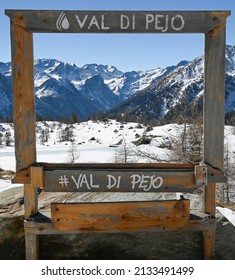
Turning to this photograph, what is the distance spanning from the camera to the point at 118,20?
432 cm

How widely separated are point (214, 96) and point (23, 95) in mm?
2462

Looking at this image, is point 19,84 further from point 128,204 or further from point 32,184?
point 128,204

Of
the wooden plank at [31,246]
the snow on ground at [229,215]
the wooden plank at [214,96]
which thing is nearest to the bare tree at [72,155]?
the snow on ground at [229,215]

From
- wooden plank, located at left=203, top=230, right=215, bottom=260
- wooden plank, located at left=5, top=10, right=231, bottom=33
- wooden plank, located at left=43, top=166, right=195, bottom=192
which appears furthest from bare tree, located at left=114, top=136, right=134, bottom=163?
wooden plank, located at left=5, top=10, right=231, bottom=33

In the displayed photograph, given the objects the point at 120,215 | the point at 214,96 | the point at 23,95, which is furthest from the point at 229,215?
the point at 23,95

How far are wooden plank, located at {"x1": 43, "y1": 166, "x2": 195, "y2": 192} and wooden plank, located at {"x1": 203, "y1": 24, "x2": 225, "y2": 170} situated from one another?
0.53 meters

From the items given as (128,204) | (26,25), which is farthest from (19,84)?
(128,204)

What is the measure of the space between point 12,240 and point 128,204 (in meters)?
2.09

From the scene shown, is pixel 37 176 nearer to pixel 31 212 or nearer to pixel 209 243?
pixel 31 212

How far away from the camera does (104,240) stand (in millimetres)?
5215

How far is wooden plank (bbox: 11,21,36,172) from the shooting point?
4379 mm

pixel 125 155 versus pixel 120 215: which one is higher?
pixel 120 215

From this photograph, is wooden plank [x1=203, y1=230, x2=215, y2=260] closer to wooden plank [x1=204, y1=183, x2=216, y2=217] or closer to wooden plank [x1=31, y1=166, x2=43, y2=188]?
wooden plank [x1=204, y1=183, x2=216, y2=217]

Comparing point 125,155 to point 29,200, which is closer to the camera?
point 29,200
